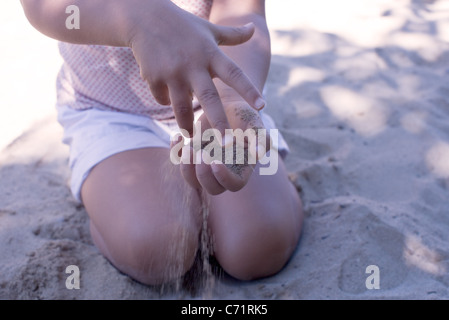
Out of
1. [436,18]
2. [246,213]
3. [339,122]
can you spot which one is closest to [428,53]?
[436,18]

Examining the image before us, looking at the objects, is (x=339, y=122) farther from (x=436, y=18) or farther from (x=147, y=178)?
(x=436, y=18)

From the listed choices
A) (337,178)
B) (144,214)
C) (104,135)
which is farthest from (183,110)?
(337,178)

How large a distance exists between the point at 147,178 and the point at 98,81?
350 millimetres

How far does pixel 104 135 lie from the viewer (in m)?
1.49

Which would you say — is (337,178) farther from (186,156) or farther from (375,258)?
(186,156)

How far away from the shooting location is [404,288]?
4.04ft

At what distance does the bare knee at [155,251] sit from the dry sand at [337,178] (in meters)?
0.05

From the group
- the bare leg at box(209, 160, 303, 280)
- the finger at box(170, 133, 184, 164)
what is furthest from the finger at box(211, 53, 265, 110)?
the bare leg at box(209, 160, 303, 280)

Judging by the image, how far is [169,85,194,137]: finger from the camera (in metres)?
0.94

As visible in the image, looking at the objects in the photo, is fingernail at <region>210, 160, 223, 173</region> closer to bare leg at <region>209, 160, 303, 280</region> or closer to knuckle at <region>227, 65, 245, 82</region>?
knuckle at <region>227, 65, 245, 82</region>

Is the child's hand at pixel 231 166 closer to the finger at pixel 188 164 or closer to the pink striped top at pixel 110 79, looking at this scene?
the finger at pixel 188 164

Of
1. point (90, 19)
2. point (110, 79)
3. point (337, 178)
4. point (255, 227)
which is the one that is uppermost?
point (90, 19)

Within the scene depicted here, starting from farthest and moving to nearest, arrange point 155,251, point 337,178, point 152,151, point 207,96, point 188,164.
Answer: point 337,178 < point 152,151 < point 155,251 < point 188,164 < point 207,96

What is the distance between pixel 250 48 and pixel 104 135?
0.51 meters
